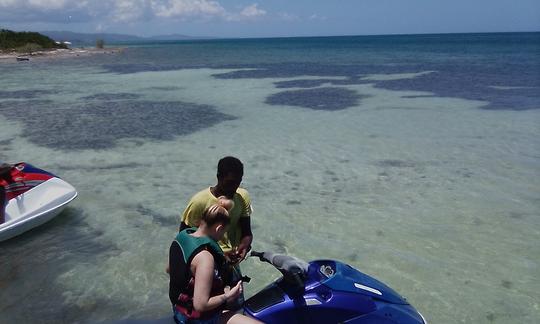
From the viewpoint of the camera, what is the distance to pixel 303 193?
7539mm

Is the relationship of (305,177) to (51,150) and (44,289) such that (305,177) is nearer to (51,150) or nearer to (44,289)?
(44,289)

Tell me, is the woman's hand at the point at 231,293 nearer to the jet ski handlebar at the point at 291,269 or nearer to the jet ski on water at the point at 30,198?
the jet ski handlebar at the point at 291,269

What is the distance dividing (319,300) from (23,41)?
2349 inches

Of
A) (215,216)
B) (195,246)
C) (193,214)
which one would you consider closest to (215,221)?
(215,216)

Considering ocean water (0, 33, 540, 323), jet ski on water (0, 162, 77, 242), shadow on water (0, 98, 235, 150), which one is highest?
jet ski on water (0, 162, 77, 242)

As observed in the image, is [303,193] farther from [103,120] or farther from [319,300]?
[103,120]

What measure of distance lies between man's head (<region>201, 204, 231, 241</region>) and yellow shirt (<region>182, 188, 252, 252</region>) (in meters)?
0.59

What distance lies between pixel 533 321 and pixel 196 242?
3.35 metres

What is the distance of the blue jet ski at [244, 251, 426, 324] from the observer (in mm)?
2713

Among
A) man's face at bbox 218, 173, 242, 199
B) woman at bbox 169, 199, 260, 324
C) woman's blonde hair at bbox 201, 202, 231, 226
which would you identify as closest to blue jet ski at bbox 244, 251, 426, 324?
woman at bbox 169, 199, 260, 324

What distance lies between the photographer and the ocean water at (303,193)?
4773 millimetres

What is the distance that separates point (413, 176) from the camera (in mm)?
8312

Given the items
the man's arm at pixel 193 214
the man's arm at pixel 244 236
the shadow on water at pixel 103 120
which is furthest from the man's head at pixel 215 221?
the shadow on water at pixel 103 120

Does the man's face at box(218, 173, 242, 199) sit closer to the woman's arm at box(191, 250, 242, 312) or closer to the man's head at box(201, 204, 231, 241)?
the man's head at box(201, 204, 231, 241)
